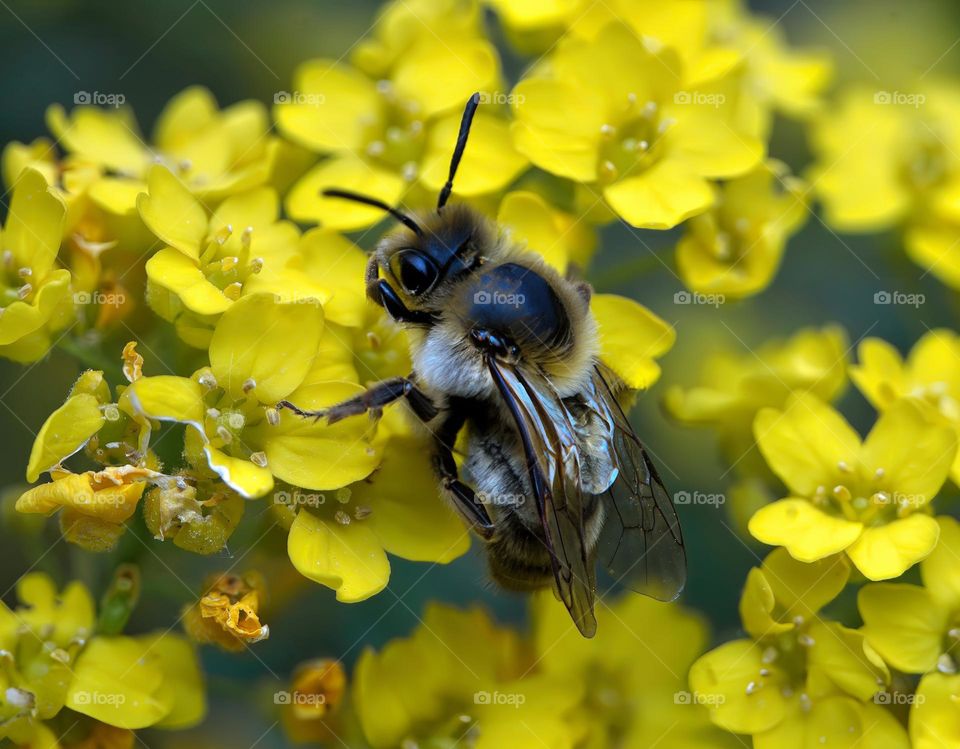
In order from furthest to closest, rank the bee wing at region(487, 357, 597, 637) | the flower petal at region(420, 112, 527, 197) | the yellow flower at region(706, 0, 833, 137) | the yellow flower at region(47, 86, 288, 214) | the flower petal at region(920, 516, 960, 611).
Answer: the yellow flower at region(706, 0, 833, 137) → the yellow flower at region(47, 86, 288, 214) → the flower petal at region(420, 112, 527, 197) → the flower petal at region(920, 516, 960, 611) → the bee wing at region(487, 357, 597, 637)

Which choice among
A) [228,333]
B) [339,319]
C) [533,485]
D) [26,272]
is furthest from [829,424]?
[26,272]

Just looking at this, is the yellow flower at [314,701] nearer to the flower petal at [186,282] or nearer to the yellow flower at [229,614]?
the yellow flower at [229,614]

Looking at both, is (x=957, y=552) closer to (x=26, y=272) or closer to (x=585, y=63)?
(x=585, y=63)

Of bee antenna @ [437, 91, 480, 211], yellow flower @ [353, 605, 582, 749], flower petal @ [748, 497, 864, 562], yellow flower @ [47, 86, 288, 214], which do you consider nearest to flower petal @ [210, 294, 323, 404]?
bee antenna @ [437, 91, 480, 211]

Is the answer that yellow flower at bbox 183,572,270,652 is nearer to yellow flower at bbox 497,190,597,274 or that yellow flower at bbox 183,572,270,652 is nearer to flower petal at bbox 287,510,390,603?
flower petal at bbox 287,510,390,603

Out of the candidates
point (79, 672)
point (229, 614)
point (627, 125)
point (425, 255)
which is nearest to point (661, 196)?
point (627, 125)

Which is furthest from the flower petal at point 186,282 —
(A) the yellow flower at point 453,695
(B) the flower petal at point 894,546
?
(B) the flower petal at point 894,546

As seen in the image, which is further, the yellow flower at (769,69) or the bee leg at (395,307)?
the yellow flower at (769,69)
